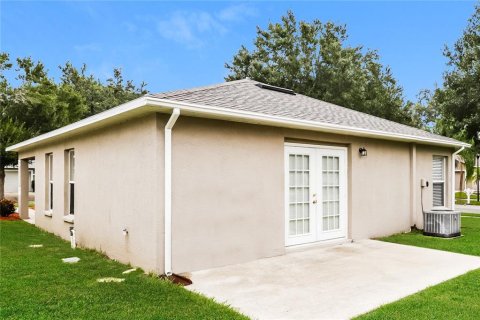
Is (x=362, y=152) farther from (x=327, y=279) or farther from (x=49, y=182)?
(x=49, y=182)

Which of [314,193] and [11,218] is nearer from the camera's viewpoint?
[314,193]

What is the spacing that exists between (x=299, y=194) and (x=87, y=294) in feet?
14.8

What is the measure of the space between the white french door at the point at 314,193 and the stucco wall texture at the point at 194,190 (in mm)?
206

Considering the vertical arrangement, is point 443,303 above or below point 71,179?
below

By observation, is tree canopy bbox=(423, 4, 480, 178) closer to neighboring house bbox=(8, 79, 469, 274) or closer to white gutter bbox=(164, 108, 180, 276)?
neighboring house bbox=(8, 79, 469, 274)

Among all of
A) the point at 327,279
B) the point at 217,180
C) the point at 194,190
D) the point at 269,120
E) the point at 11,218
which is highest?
the point at 269,120

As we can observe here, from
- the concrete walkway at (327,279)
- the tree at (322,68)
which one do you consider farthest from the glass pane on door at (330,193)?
the tree at (322,68)

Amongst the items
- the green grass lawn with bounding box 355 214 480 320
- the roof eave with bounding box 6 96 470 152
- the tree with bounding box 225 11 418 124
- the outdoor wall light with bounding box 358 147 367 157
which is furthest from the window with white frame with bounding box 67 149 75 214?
the tree with bounding box 225 11 418 124

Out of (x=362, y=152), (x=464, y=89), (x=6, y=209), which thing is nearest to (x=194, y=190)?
(x=362, y=152)

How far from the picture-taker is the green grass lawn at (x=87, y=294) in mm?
4066

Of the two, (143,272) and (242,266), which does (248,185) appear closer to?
(242,266)

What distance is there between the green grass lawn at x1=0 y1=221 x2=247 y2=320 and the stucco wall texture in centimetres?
63

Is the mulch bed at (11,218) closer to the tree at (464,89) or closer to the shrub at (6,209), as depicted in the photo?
the shrub at (6,209)

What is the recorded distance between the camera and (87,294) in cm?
472
